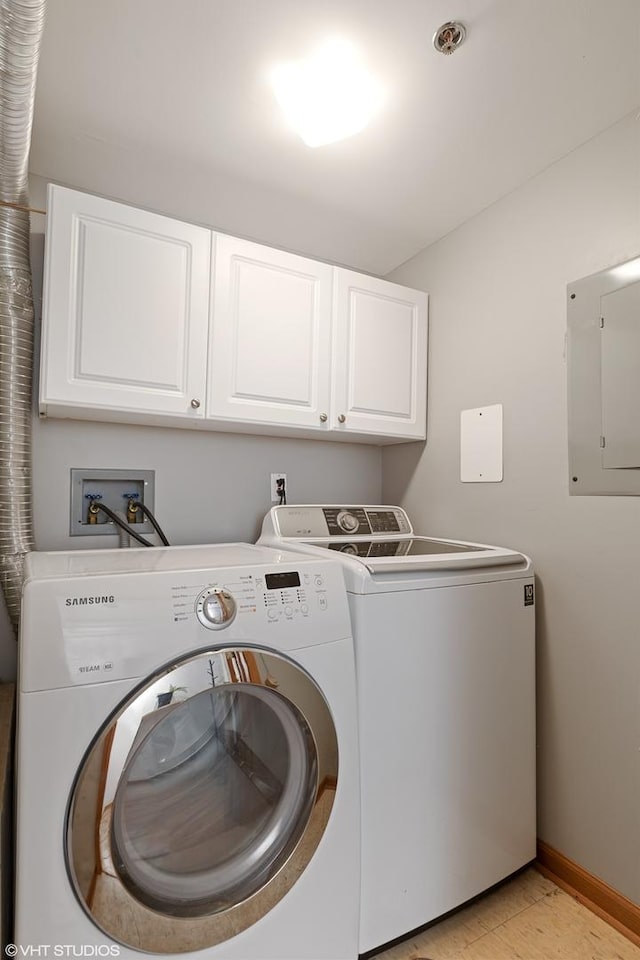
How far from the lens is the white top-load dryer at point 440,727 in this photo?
4.15 feet

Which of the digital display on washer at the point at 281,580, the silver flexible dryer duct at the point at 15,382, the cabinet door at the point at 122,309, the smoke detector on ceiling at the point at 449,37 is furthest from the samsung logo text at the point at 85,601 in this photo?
the smoke detector on ceiling at the point at 449,37

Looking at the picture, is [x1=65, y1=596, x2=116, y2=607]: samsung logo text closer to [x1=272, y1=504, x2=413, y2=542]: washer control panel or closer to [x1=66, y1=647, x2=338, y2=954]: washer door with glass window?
[x1=66, y1=647, x2=338, y2=954]: washer door with glass window

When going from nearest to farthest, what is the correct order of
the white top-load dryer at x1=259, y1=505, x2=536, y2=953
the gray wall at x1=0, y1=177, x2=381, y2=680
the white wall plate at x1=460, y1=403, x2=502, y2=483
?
1. the white top-load dryer at x1=259, y1=505, x2=536, y2=953
2. the gray wall at x1=0, y1=177, x2=381, y2=680
3. the white wall plate at x1=460, y1=403, x2=502, y2=483

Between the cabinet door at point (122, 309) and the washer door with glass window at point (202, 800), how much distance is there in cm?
93

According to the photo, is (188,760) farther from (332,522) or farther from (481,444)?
(481,444)

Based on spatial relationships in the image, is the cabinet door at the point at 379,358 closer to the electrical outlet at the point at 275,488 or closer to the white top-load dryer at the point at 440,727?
the electrical outlet at the point at 275,488

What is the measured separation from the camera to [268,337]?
70.7 inches

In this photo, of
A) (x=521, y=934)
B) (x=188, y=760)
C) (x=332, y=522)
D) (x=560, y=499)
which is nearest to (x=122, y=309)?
(x=332, y=522)

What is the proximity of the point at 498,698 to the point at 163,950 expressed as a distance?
1.04 m

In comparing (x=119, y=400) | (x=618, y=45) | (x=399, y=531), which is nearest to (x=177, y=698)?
(x=119, y=400)

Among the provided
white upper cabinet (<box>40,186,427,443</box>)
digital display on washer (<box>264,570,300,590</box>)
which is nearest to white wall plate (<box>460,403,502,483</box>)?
white upper cabinet (<box>40,186,427,443</box>)

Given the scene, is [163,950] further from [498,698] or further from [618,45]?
[618,45]

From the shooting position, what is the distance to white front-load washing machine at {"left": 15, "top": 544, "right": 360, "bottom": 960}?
0.90 meters
